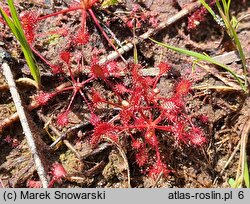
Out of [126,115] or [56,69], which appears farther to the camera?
[56,69]

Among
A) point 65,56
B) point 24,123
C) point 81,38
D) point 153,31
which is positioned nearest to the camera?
point 24,123

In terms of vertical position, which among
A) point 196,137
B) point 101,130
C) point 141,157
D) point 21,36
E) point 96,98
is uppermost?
point 21,36

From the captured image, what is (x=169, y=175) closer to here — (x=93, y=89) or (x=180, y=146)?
(x=180, y=146)

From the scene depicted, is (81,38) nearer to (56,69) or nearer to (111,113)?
(56,69)

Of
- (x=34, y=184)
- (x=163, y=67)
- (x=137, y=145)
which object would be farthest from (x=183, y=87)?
(x=34, y=184)

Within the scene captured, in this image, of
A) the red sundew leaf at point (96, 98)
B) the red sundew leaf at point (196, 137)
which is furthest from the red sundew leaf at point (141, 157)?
the red sundew leaf at point (96, 98)

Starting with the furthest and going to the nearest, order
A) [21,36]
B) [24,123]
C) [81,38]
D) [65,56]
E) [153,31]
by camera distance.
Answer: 1. [153,31]
2. [81,38]
3. [65,56]
4. [24,123]
5. [21,36]

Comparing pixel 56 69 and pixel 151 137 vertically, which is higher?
pixel 56 69

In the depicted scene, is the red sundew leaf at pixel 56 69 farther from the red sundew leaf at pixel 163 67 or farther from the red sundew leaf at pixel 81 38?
the red sundew leaf at pixel 163 67
